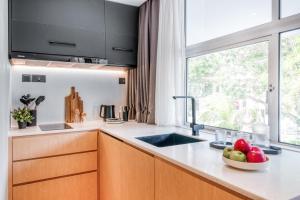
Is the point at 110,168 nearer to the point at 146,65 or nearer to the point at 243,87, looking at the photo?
the point at 146,65

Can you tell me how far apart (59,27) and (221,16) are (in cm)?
158

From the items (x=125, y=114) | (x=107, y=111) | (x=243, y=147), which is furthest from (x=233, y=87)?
(x=107, y=111)

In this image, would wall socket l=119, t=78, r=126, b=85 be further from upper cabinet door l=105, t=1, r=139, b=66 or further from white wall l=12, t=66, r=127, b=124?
upper cabinet door l=105, t=1, r=139, b=66

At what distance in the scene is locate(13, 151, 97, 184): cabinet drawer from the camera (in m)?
1.80

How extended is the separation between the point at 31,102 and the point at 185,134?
1.75 metres

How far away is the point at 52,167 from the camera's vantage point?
194 centimetres

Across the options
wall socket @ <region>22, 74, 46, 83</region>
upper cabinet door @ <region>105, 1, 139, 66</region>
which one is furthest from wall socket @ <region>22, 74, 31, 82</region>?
upper cabinet door @ <region>105, 1, 139, 66</region>

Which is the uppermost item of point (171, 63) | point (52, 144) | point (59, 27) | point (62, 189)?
point (59, 27)

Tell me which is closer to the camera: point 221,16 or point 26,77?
point 221,16

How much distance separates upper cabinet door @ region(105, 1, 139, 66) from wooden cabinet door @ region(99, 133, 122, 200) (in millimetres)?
958

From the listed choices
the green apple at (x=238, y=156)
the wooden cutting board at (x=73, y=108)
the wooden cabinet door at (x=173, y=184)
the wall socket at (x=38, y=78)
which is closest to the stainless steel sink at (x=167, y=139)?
the wooden cabinet door at (x=173, y=184)

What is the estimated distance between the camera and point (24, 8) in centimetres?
198

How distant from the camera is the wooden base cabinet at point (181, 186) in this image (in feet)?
2.85

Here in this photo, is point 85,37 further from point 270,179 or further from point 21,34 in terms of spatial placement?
point 270,179
